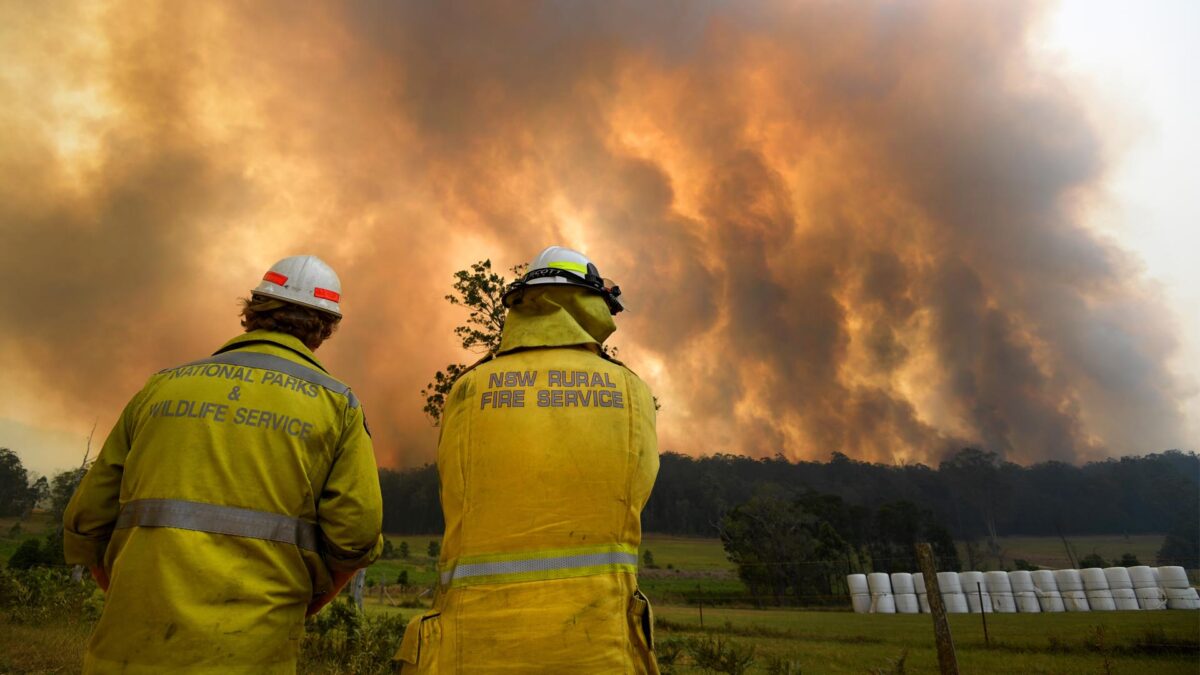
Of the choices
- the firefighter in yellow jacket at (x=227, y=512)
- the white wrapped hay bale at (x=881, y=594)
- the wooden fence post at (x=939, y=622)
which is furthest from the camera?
the white wrapped hay bale at (x=881, y=594)

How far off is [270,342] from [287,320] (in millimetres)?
388

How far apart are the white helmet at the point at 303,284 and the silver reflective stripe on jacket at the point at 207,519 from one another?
1.48 m

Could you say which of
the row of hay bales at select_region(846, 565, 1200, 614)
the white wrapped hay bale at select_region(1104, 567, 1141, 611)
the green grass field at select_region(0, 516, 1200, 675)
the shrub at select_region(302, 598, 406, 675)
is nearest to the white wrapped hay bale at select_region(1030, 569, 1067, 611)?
the row of hay bales at select_region(846, 565, 1200, 614)

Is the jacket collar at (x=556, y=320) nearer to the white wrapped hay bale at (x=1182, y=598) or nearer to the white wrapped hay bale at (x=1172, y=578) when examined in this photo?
the white wrapped hay bale at (x=1182, y=598)

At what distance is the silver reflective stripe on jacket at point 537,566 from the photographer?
2.47m

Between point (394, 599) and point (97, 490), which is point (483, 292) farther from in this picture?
point (394, 599)

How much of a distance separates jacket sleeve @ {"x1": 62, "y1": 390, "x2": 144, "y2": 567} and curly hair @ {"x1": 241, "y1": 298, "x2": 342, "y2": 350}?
771 mm

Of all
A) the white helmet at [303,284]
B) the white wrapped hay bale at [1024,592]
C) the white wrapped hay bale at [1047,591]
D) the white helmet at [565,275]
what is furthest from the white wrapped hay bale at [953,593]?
the white helmet at [303,284]

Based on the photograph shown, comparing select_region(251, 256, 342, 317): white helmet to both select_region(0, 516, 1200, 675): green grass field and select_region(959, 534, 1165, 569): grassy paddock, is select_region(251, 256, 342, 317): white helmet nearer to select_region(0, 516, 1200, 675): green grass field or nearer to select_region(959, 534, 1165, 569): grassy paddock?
select_region(0, 516, 1200, 675): green grass field

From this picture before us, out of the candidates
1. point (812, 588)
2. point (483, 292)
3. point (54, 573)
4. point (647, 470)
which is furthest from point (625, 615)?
point (812, 588)

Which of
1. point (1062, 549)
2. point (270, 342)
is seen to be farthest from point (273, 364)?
point (1062, 549)

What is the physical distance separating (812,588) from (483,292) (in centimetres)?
5614

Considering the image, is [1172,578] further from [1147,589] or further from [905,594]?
[905,594]

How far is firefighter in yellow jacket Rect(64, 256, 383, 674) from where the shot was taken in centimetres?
265
